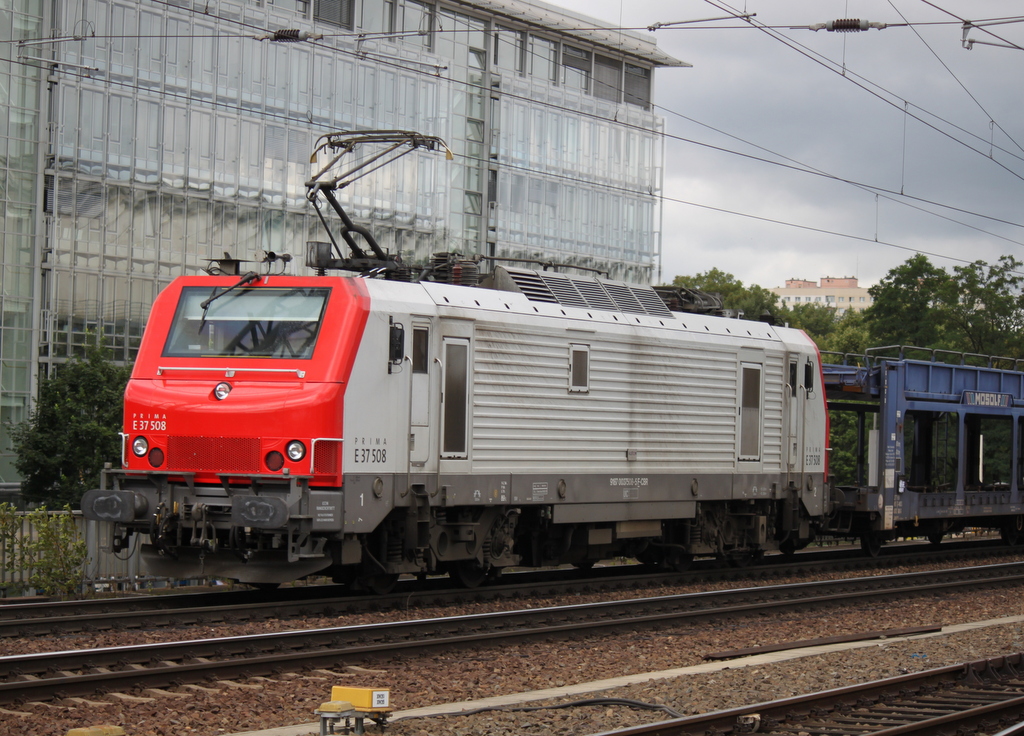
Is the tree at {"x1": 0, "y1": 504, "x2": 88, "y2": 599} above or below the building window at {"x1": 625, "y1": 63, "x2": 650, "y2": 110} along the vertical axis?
below

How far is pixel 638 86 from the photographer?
5797cm

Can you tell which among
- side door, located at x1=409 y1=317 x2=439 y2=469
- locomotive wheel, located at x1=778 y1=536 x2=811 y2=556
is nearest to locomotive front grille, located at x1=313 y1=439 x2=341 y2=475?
side door, located at x1=409 y1=317 x2=439 y2=469

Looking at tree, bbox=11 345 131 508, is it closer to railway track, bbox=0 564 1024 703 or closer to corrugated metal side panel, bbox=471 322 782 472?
corrugated metal side panel, bbox=471 322 782 472

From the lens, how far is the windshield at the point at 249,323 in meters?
13.4

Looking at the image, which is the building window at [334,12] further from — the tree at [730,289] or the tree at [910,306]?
the tree at [730,289]

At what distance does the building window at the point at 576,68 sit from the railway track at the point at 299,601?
3803cm

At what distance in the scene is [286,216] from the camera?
145 ft

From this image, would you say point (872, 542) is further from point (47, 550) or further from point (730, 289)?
point (730, 289)

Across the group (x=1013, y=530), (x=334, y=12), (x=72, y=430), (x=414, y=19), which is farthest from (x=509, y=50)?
(x=1013, y=530)

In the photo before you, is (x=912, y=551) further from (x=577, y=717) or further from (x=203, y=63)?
(x=203, y=63)

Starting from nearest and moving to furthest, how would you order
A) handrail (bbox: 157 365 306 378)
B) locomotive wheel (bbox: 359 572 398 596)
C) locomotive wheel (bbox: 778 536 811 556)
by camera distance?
handrail (bbox: 157 365 306 378) < locomotive wheel (bbox: 359 572 398 596) < locomotive wheel (bbox: 778 536 811 556)

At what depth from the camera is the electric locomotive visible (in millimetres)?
12953

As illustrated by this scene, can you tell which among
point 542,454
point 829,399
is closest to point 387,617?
point 542,454

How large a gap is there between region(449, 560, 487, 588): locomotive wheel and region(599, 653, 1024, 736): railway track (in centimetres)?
655
